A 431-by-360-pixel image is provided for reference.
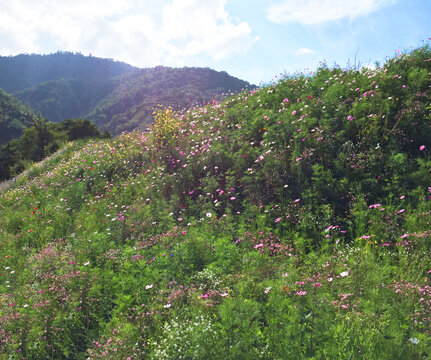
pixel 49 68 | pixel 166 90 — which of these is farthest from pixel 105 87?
pixel 49 68

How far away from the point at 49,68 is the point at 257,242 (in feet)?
688

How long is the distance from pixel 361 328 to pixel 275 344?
719 millimetres

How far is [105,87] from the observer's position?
120 m

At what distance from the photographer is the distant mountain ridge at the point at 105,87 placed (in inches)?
2589

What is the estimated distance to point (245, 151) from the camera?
6.34m

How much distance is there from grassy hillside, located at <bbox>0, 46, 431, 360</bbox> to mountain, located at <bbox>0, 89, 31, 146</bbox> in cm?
6370

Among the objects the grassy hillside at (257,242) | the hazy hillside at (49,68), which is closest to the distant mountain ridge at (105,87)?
the hazy hillside at (49,68)

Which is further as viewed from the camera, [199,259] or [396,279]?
[199,259]

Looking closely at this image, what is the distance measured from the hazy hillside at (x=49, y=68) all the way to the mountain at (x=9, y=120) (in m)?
92.0

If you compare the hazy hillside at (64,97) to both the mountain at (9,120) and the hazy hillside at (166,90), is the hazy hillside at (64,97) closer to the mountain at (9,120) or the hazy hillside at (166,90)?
the hazy hillside at (166,90)

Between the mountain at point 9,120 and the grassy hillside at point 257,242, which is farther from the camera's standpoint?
the mountain at point 9,120

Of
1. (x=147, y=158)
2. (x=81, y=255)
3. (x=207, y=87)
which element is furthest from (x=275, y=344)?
(x=207, y=87)

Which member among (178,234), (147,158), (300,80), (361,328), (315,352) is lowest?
(315,352)

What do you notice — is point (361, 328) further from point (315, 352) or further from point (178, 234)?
point (178, 234)
